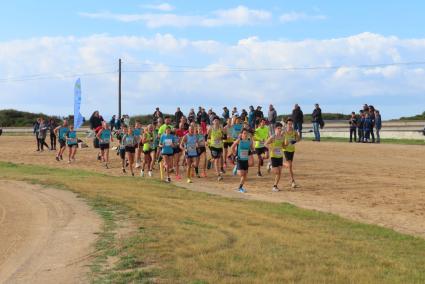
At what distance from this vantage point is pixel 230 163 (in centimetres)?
2739

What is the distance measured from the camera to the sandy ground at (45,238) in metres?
8.59

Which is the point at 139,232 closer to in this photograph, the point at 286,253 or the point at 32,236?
the point at 32,236

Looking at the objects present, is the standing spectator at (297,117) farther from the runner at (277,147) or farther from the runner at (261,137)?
the runner at (277,147)

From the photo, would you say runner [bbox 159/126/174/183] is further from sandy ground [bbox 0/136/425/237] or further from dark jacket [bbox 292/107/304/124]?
dark jacket [bbox 292/107/304/124]

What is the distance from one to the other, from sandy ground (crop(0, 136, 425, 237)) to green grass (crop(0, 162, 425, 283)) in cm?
178

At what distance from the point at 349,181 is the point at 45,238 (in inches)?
534

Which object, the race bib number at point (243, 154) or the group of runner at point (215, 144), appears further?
the group of runner at point (215, 144)

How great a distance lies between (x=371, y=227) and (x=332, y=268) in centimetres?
473

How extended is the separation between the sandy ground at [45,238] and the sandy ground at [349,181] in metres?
6.18

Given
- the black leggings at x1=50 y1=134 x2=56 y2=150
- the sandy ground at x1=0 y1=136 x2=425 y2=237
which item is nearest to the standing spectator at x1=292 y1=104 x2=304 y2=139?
the sandy ground at x1=0 y1=136 x2=425 y2=237

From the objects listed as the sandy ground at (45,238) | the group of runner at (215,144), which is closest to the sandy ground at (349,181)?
the group of runner at (215,144)

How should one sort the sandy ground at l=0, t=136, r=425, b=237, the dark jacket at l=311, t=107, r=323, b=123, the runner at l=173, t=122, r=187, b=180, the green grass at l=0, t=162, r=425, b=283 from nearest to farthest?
the green grass at l=0, t=162, r=425, b=283, the sandy ground at l=0, t=136, r=425, b=237, the runner at l=173, t=122, r=187, b=180, the dark jacket at l=311, t=107, r=323, b=123

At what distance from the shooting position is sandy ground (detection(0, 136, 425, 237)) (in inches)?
648

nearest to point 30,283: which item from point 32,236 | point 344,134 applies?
point 32,236
